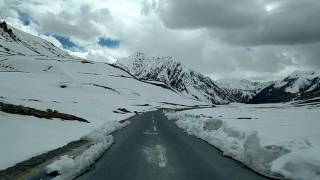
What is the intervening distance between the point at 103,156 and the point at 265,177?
6770mm

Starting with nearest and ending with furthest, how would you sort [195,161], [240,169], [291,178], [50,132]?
[291,178]
[240,169]
[195,161]
[50,132]

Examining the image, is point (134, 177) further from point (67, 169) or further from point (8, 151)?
point (8, 151)

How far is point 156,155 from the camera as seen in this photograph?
1638cm

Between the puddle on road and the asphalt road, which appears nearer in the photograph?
the asphalt road

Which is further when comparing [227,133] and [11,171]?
[227,133]

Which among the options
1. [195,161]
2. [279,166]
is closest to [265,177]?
[279,166]

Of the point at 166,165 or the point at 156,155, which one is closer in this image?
the point at 166,165

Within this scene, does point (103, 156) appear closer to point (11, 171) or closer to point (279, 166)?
point (11, 171)

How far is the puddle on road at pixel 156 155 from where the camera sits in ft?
47.1

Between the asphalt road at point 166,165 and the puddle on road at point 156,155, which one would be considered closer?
the asphalt road at point 166,165

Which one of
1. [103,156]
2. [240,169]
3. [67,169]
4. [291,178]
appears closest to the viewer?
[291,178]

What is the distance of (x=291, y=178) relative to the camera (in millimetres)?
10812

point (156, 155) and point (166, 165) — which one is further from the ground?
point (156, 155)

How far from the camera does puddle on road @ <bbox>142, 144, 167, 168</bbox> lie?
14.4m
